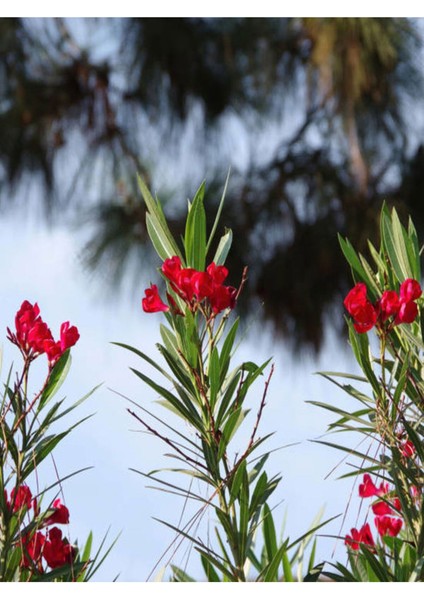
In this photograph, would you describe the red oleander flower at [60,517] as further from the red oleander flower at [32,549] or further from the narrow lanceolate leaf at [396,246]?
the narrow lanceolate leaf at [396,246]

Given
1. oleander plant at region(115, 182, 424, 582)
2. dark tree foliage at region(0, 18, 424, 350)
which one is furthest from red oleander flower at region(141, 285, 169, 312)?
dark tree foliage at region(0, 18, 424, 350)

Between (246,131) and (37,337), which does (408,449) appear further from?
(246,131)

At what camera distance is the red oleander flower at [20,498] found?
433mm

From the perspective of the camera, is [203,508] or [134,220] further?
[134,220]

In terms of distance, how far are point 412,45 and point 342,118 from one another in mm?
225

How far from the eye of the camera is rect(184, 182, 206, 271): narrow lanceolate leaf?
17.0 inches

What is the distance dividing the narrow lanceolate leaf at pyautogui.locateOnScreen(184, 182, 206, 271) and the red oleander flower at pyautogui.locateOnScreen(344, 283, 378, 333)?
0.25 feet

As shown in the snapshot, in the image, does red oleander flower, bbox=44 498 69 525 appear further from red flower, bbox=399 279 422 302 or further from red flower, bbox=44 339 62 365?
red flower, bbox=399 279 422 302

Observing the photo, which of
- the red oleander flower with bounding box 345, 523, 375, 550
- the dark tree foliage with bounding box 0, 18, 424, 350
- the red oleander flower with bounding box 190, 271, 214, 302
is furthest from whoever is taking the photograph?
the dark tree foliage with bounding box 0, 18, 424, 350

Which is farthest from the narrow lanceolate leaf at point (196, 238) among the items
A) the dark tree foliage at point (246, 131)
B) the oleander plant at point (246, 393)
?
the dark tree foliage at point (246, 131)

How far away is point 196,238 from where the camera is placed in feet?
1.42

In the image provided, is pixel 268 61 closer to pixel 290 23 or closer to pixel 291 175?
pixel 290 23

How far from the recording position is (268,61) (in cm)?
186
